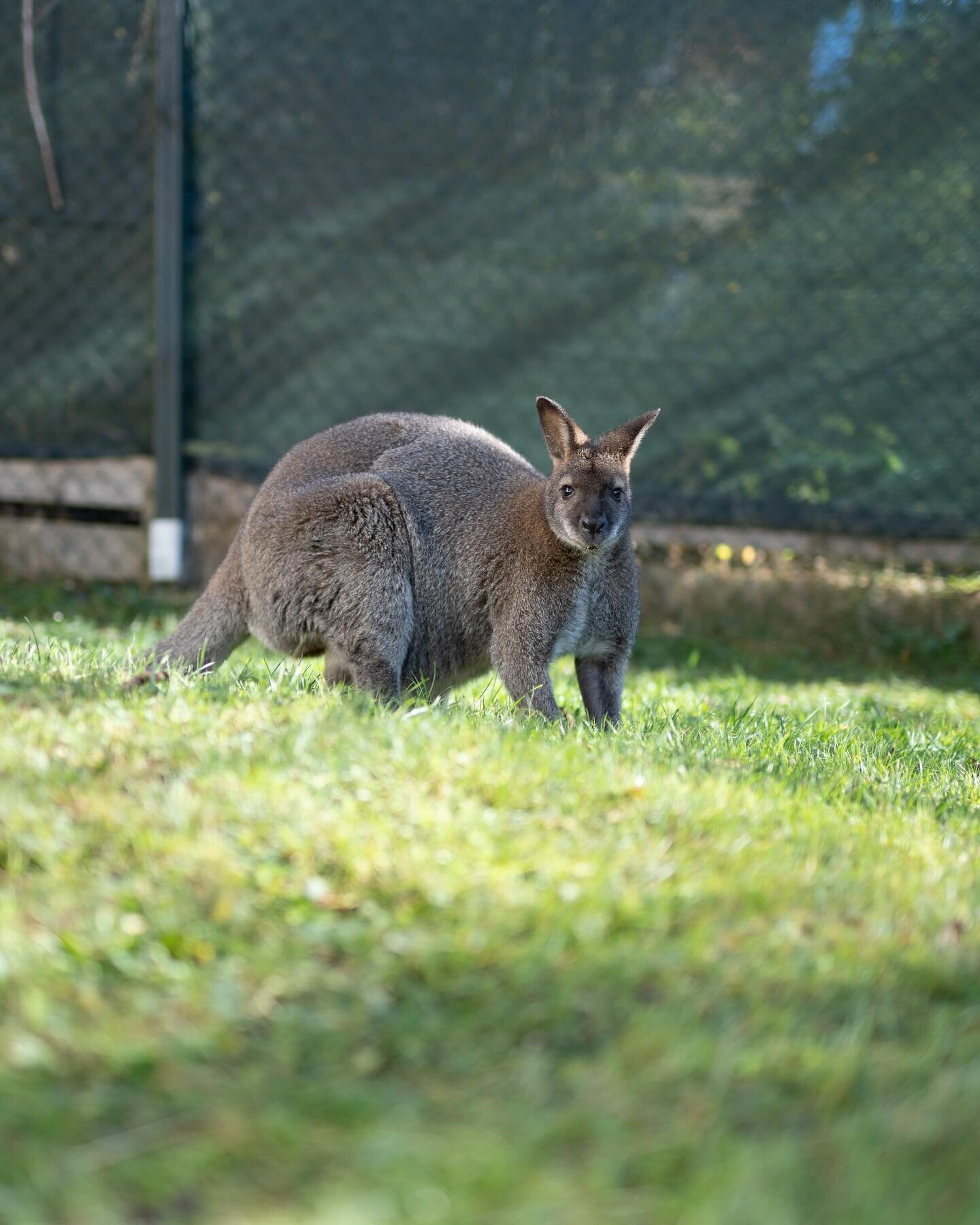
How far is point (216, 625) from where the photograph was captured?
4.66 metres

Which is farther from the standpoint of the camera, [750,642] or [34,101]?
[750,642]

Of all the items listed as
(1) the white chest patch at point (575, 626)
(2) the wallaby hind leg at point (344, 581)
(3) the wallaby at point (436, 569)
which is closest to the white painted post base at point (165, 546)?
(3) the wallaby at point (436, 569)

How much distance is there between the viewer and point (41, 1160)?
1748 millimetres

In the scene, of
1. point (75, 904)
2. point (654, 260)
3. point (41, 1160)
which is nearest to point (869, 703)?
point (654, 260)

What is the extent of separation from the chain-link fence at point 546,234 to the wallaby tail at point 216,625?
291cm

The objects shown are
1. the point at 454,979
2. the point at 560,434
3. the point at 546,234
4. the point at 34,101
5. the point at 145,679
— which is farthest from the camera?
the point at 546,234

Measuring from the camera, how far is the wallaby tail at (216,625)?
4.58 metres

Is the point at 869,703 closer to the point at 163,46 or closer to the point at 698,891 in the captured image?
the point at 698,891

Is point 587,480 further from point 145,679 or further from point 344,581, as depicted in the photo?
point 145,679

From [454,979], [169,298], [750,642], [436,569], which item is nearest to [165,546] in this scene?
[169,298]

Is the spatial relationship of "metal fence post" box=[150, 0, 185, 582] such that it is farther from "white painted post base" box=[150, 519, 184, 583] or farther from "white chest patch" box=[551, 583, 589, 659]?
"white chest patch" box=[551, 583, 589, 659]

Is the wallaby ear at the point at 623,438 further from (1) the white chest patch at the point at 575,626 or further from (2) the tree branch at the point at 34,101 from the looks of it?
(2) the tree branch at the point at 34,101

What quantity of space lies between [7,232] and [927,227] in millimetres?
5277

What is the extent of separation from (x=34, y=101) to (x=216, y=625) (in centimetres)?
418
